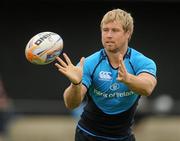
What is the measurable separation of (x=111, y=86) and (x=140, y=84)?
0.59m

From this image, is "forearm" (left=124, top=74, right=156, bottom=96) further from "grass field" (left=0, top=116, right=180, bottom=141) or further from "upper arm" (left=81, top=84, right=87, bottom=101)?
"grass field" (left=0, top=116, right=180, bottom=141)

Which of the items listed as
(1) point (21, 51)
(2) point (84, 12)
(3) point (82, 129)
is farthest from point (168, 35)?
(3) point (82, 129)

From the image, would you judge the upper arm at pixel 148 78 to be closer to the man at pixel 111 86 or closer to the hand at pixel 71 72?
the man at pixel 111 86

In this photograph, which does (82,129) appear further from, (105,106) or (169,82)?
(169,82)

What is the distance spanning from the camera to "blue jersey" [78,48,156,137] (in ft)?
31.3

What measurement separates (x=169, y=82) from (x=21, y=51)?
5405 mm

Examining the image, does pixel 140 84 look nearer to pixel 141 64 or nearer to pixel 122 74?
pixel 122 74

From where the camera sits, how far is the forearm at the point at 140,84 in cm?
895

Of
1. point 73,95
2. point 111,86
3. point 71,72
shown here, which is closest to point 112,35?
point 111,86

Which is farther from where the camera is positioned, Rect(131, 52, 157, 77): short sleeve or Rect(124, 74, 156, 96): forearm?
Rect(131, 52, 157, 77): short sleeve

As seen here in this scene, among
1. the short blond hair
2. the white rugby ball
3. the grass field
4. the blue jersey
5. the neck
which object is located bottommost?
the grass field

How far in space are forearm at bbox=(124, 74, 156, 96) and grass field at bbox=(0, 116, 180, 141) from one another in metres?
14.2

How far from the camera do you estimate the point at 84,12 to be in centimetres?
2544

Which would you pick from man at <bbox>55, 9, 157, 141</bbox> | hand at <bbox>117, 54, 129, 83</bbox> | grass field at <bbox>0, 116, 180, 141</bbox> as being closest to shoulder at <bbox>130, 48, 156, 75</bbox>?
man at <bbox>55, 9, 157, 141</bbox>
